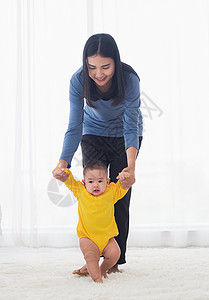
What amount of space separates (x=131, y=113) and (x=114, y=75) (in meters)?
0.18

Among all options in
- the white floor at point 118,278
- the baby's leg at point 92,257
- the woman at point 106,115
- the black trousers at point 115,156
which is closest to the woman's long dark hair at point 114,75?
the woman at point 106,115

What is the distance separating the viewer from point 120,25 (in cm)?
272

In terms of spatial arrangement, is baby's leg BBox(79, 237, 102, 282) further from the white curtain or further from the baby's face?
the white curtain

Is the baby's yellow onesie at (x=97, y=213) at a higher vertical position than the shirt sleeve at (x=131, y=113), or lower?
lower

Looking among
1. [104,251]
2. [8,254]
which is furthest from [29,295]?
[8,254]

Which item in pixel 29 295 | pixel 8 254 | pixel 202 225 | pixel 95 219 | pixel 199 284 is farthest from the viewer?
pixel 202 225

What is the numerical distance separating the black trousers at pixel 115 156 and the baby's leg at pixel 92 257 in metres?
0.24

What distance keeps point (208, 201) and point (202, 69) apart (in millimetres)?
941

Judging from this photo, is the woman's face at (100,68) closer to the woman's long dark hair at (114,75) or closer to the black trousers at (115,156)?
the woman's long dark hair at (114,75)

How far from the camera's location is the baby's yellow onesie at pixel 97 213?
161 cm

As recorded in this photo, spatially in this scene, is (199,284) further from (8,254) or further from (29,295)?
(8,254)

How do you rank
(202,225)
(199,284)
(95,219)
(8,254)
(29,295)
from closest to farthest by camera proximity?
(29,295)
(199,284)
(95,219)
(8,254)
(202,225)

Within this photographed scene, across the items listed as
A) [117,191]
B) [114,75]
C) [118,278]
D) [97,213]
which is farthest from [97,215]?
[114,75]

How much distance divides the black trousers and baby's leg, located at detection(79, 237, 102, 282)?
240mm
